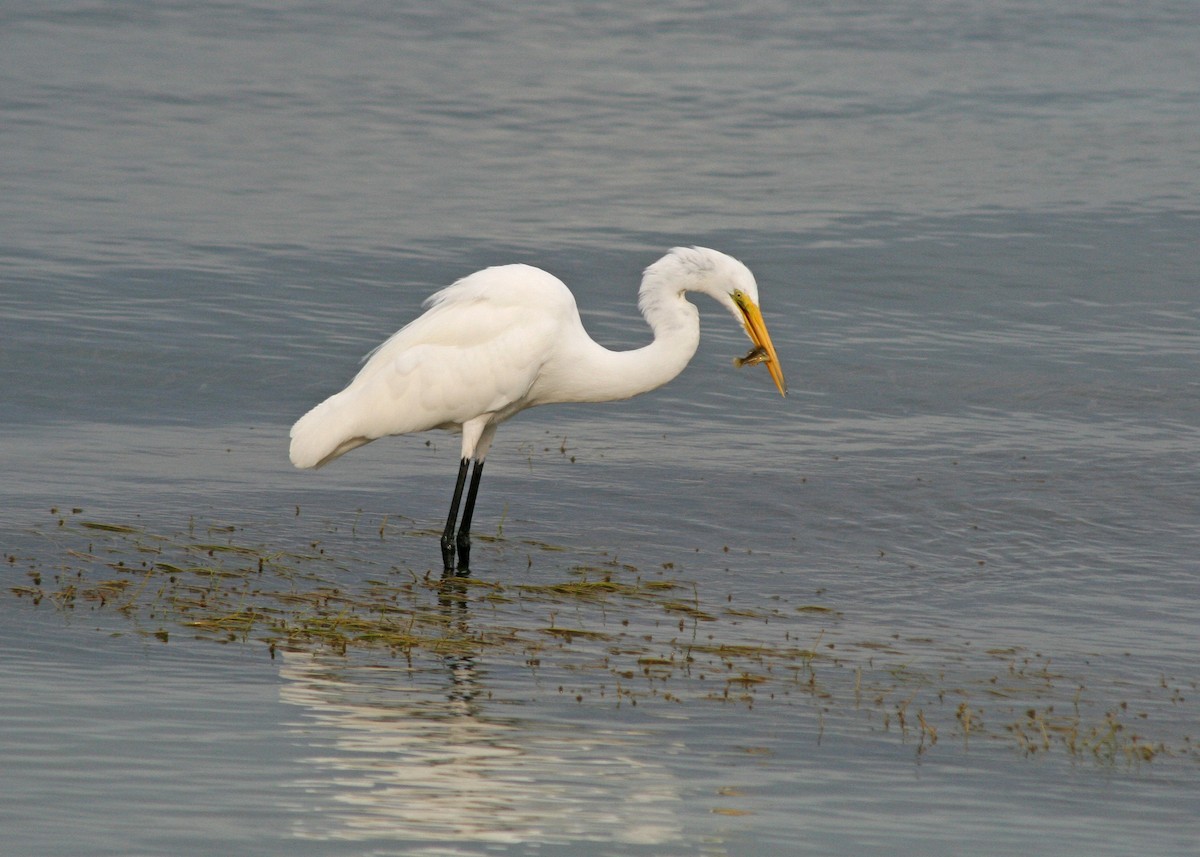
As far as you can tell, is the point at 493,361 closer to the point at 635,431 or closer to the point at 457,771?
the point at 457,771

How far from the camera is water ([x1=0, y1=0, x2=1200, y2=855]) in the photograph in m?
5.60

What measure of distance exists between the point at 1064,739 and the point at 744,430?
6.73 m

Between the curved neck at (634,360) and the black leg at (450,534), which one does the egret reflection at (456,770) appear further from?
the curved neck at (634,360)

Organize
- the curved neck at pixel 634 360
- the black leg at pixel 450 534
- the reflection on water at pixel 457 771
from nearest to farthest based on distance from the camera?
1. the reflection on water at pixel 457 771
2. the black leg at pixel 450 534
3. the curved neck at pixel 634 360

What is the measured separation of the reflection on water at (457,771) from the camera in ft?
16.8

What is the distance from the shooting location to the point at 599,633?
7520 mm

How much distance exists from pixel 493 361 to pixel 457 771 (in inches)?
145

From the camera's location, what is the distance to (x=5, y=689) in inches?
245

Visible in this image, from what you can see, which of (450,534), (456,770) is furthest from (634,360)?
(456,770)

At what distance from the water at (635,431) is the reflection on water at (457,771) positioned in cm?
2

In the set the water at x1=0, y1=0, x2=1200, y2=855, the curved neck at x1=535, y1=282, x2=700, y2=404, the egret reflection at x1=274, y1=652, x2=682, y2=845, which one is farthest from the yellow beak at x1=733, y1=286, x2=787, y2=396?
the egret reflection at x1=274, y1=652, x2=682, y2=845

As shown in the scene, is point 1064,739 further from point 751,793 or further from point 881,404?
point 881,404

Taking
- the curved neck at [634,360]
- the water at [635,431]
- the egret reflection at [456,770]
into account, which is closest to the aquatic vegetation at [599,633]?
the water at [635,431]

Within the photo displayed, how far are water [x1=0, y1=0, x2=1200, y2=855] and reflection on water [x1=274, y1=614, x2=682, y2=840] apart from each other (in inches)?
0.8
